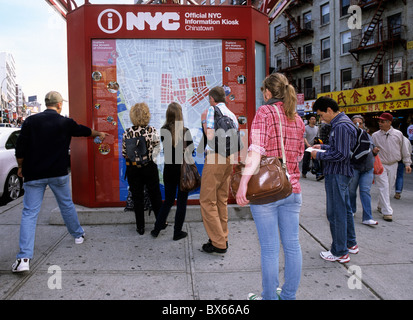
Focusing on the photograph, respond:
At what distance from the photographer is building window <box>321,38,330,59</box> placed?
25312mm

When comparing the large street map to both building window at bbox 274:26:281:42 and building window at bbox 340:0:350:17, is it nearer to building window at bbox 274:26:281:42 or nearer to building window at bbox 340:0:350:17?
building window at bbox 340:0:350:17

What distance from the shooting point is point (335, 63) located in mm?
24500

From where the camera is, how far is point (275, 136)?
2.45 metres

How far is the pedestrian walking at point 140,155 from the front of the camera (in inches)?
170

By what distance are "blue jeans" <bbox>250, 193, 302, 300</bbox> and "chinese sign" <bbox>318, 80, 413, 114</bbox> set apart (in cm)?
1881

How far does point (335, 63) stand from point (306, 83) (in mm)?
3514

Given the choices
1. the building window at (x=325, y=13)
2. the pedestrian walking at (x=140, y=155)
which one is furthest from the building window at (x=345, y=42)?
the pedestrian walking at (x=140, y=155)

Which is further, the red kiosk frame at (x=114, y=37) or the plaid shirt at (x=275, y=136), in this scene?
the red kiosk frame at (x=114, y=37)

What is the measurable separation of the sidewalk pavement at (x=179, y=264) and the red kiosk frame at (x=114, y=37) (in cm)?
59

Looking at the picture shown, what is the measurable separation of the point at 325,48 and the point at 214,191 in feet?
83.0

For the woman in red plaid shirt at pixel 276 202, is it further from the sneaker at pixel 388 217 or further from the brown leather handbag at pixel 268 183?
the sneaker at pixel 388 217

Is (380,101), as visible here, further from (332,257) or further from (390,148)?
(332,257)

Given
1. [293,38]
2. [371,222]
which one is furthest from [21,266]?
[293,38]
